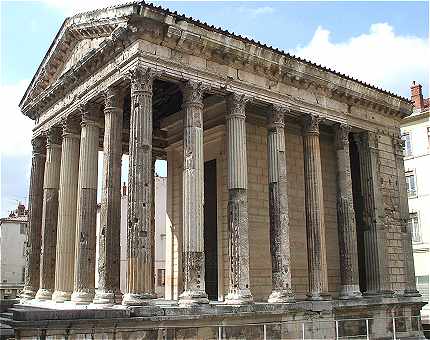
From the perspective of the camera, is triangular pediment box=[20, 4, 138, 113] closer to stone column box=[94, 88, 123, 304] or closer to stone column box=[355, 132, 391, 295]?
stone column box=[94, 88, 123, 304]

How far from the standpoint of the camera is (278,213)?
13.3 metres

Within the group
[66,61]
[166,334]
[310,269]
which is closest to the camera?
[166,334]

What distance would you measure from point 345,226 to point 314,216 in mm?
1339

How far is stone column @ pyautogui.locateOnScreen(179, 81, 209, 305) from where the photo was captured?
11242 millimetres

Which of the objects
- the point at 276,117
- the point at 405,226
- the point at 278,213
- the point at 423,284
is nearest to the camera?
the point at 278,213

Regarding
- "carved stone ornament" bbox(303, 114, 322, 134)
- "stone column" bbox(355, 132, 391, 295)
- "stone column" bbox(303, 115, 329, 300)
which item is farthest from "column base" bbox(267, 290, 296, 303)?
"carved stone ornament" bbox(303, 114, 322, 134)

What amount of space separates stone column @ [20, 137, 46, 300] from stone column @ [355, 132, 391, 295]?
1030 cm

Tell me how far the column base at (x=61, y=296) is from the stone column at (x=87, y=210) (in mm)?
779

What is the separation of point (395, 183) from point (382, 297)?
13.2 ft

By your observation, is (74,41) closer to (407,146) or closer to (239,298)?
(239,298)

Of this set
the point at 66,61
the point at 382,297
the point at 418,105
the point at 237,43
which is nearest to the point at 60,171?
the point at 66,61

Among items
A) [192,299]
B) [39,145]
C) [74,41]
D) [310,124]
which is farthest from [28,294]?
[310,124]

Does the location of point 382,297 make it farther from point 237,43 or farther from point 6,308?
point 6,308

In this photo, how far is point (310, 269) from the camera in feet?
45.9
